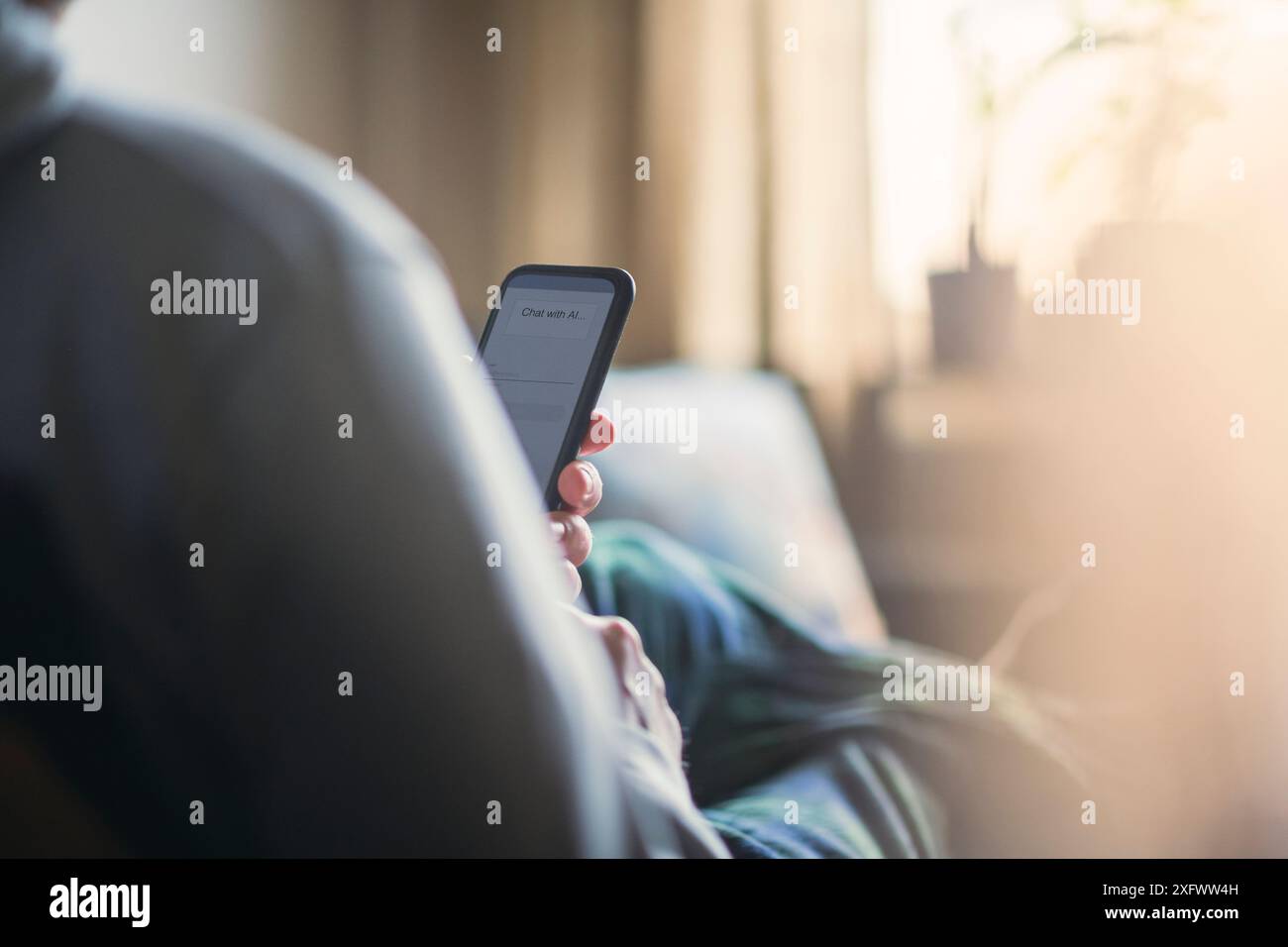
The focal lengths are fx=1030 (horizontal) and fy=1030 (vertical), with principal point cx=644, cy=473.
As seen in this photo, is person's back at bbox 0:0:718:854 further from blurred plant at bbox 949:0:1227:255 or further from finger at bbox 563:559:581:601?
blurred plant at bbox 949:0:1227:255

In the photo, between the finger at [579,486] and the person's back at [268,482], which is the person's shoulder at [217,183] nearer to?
the person's back at [268,482]

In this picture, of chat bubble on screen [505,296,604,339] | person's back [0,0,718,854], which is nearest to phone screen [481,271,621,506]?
chat bubble on screen [505,296,604,339]

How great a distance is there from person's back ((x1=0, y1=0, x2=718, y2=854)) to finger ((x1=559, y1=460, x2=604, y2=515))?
11cm

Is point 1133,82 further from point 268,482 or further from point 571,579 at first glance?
point 268,482

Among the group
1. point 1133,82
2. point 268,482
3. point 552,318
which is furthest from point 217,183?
point 1133,82

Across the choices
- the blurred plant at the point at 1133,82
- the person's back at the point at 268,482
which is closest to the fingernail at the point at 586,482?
the person's back at the point at 268,482

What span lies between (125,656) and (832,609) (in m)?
0.59

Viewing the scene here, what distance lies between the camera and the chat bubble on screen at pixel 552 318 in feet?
2.11

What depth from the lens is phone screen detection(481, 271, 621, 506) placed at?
0.62 m

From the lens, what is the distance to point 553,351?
2.09 feet

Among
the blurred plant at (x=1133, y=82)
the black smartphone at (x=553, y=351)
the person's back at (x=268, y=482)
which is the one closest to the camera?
the person's back at (x=268, y=482)

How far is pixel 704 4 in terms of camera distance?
885mm

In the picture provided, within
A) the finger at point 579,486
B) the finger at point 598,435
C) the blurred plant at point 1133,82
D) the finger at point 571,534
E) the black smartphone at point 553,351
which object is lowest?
the finger at point 571,534
